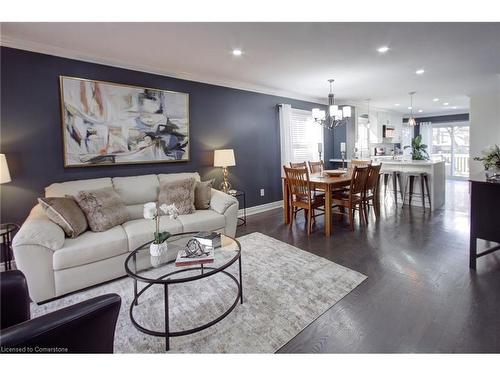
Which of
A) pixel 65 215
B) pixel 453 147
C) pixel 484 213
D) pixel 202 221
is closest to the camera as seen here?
pixel 65 215

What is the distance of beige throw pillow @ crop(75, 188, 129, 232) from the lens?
8.86 ft

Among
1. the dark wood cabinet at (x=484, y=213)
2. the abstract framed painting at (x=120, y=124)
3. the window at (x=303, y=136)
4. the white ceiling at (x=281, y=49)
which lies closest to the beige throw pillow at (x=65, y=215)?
the abstract framed painting at (x=120, y=124)

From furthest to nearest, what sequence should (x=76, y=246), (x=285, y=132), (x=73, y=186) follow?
(x=285, y=132) → (x=73, y=186) → (x=76, y=246)

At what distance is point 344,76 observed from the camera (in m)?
4.48

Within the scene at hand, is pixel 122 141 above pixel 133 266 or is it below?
above

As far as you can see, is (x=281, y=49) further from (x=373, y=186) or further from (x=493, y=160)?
(x=373, y=186)

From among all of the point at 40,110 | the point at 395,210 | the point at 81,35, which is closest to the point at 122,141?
the point at 40,110

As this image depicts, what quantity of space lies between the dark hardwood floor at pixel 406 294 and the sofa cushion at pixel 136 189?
4.55ft

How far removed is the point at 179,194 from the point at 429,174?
4.67 meters

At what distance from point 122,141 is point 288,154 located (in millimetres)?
3250

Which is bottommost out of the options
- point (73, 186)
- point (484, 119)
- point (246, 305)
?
point (246, 305)

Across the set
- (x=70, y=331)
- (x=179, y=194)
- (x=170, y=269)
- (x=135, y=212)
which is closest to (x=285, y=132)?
(x=179, y=194)

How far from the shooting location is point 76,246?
2338 mm
